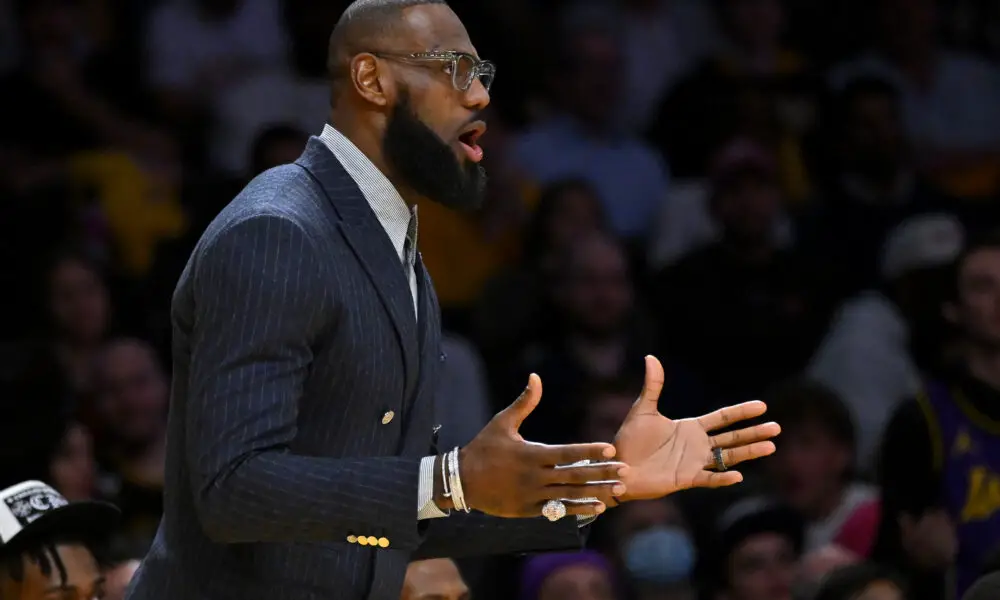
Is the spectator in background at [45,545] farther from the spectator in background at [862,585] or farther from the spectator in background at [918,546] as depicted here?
the spectator in background at [918,546]

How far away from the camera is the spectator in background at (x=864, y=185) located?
7.18m

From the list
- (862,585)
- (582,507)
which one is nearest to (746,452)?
(582,507)

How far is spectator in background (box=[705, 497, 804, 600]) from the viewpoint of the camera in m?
5.07

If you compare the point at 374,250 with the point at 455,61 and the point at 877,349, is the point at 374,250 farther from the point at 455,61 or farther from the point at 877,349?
the point at 877,349

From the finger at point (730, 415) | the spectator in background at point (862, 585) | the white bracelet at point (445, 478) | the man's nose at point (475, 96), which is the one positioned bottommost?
the spectator in background at point (862, 585)

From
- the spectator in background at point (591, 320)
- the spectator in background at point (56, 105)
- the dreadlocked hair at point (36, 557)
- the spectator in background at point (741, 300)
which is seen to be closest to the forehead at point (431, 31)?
the dreadlocked hair at point (36, 557)

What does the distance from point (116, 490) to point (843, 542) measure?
2.31m

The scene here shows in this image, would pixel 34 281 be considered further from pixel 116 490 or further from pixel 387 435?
pixel 387 435

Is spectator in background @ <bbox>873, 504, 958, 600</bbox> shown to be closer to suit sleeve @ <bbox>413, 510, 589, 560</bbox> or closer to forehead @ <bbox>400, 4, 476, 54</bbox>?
suit sleeve @ <bbox>413, 510, 589, 560</bbox>

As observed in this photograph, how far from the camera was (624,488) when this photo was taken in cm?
243

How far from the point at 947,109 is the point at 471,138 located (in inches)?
217

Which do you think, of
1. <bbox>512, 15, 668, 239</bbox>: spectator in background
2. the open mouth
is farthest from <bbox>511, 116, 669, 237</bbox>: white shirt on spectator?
the open mouth

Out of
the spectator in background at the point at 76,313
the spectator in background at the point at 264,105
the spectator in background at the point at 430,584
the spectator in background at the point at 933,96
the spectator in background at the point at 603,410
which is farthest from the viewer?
the spectator in background at the point at 933,96

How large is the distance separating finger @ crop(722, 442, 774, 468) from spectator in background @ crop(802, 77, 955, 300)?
169 inches
